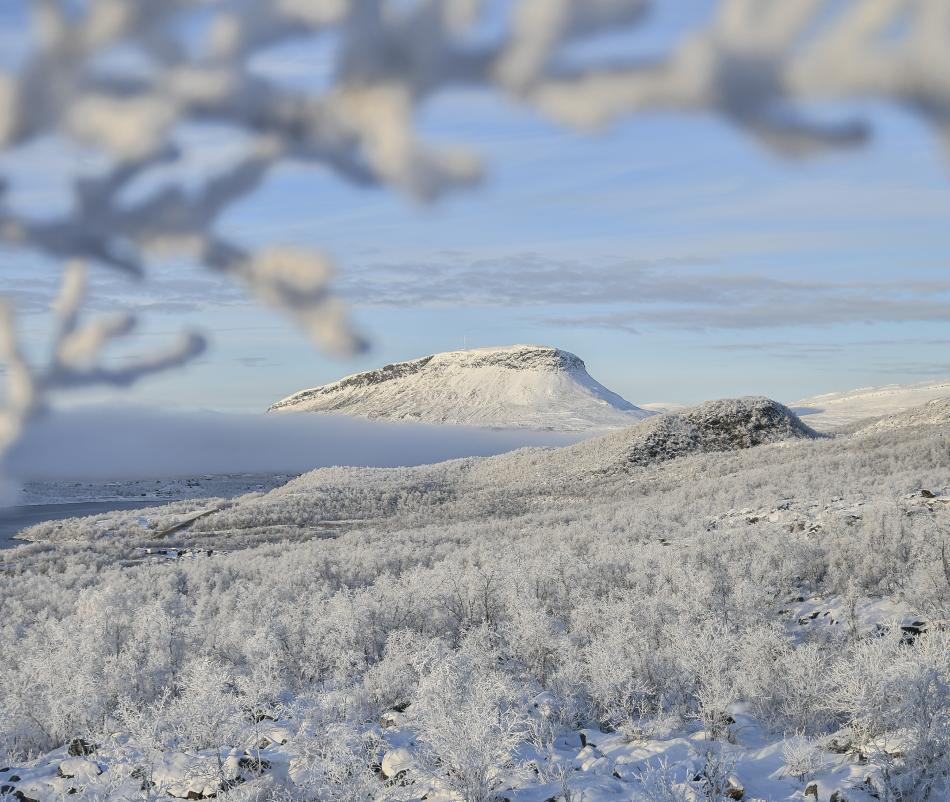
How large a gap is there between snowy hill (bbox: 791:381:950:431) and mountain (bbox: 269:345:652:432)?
28972 millimetres

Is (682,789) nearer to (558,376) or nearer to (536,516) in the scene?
(536,516)

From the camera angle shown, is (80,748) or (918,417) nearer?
(80,748)

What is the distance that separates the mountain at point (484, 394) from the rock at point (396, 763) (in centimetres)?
11571

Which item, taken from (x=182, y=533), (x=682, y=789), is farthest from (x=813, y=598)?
(x=182, y=533)

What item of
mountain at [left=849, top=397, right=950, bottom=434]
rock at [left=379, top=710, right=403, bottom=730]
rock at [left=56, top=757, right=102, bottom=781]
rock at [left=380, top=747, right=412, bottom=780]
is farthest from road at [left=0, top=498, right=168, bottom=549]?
mountain at [left=849, top=397, right=950, bottom=434]

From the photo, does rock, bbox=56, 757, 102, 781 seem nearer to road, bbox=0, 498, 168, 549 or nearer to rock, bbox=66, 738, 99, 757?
rock, bbox=66, 738, 99, 757

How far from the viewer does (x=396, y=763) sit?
5.61m

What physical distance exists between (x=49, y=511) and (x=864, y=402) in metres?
124

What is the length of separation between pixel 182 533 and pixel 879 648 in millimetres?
28626

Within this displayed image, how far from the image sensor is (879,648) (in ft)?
20.4

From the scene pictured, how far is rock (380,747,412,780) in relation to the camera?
217 inches

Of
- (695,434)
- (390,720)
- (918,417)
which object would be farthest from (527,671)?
(695,434)

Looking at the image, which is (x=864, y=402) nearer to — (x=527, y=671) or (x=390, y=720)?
(x=527, y=671)

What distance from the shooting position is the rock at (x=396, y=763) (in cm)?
552
